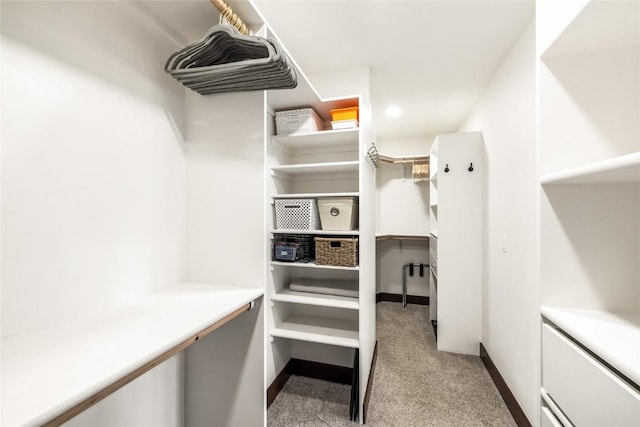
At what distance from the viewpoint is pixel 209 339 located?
1.24 meters

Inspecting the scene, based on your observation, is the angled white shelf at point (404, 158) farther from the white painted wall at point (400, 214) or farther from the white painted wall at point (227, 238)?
the white painted wall at point (227, 238)

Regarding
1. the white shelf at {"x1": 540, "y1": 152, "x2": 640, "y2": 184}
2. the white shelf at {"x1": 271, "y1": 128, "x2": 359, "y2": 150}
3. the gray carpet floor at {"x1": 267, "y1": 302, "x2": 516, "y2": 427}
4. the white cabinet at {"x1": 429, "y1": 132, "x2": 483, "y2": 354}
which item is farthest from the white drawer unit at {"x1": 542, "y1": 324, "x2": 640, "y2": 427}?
the white cabinet at {"x1": 429, "y1": 132, "x2": 483, "y2": 354}

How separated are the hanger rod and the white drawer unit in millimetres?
1541

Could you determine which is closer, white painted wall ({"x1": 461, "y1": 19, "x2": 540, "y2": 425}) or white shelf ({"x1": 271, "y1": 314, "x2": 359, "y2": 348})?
white painted wall ({"x1": 461, "y1": 19, "x2": 540, "y2": 425})

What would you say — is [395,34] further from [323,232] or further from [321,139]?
[323,232]

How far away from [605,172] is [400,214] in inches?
133

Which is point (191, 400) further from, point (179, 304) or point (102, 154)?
point (102, 154)

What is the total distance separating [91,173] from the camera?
906 mm

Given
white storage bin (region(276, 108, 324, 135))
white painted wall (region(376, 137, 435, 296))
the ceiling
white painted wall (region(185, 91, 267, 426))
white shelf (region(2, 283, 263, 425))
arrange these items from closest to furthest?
1. white shelf (region(2, 283, 263, 425))
2. white painted wall (region(185, 91, 267, 426))
3. the ceiling
4. white storage bin (region(276, 108, 324, 135))
5. white painted wall (region(376, 137, 435, 296))

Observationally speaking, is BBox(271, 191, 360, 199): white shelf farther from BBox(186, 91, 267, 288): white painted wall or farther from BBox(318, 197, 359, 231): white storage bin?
BBox(186, 91, 267, 288): white painted wall

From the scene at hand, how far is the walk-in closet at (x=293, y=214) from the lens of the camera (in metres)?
0.71

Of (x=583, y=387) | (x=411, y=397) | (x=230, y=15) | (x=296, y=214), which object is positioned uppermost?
(x=230, y=15)

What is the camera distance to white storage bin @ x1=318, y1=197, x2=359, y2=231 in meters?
1.70

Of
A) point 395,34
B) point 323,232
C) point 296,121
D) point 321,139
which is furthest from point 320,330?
point 395,34
